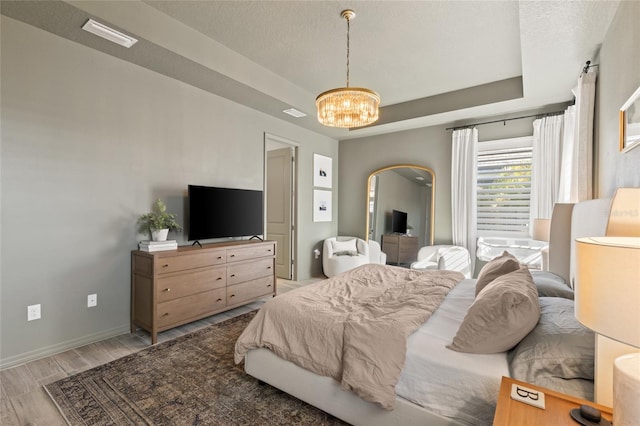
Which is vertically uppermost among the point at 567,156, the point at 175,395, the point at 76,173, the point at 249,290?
the point at 567,156

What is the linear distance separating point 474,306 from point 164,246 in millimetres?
2749

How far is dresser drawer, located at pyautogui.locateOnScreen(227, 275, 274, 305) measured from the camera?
3.46 meters

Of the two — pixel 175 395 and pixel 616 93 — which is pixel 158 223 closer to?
pixel 175 395

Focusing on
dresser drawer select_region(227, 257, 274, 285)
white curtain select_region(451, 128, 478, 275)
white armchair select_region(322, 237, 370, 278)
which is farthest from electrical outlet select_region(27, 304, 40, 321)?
white curtain select_region(451, 128, 478, 275)

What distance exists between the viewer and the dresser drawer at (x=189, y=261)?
2781 mm

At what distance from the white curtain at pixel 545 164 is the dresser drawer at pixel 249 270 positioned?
11.7ft

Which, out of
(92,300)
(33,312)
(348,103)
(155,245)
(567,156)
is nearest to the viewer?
(33,312)

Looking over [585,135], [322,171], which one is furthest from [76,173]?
[585,135]

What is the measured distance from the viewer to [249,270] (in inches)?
145

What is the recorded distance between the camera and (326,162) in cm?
566

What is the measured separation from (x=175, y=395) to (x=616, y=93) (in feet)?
Answer: 11.7

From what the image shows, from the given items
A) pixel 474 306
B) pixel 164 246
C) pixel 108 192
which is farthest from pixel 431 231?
pixel 108 192

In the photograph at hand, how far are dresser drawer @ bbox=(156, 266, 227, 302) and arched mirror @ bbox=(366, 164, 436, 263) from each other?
9.83 ft

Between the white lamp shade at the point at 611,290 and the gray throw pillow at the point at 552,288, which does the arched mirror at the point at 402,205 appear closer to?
the gray throw pillow at the point at 552,288
